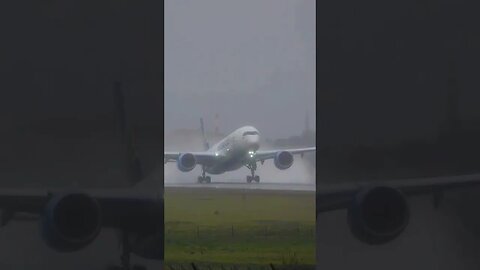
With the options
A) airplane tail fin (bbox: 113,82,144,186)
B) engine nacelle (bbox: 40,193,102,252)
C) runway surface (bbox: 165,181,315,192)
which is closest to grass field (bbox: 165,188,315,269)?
runway surface (bbox: 165,181,315,192)

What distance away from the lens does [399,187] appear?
2330mm

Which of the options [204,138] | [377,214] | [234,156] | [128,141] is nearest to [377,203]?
[377,214]

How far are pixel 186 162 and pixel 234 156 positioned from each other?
Result: 16 centimetres

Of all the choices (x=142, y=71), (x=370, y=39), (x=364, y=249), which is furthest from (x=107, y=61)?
(x=364, y=249)

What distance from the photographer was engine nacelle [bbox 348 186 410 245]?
2332 millimetres

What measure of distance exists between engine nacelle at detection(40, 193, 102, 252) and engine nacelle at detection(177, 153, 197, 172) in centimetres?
32

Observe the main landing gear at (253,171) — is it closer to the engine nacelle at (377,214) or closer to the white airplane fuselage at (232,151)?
the white airplane fuselage at (232,151)

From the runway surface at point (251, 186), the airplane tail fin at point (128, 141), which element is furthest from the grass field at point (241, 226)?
the airplane tail fin at point (128, 141)

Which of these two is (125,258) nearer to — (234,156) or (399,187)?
(234,156)

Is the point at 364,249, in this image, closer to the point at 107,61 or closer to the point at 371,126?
the point at 371,126

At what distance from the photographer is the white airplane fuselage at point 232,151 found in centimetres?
223

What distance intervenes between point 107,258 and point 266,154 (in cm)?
66

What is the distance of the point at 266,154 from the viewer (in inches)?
88.3

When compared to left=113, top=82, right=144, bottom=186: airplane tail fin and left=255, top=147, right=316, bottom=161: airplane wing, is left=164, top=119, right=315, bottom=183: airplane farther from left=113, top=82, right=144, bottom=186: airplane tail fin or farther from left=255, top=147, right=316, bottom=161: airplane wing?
left=113, top=82, right=144, bottom=186: airplane tail fin
